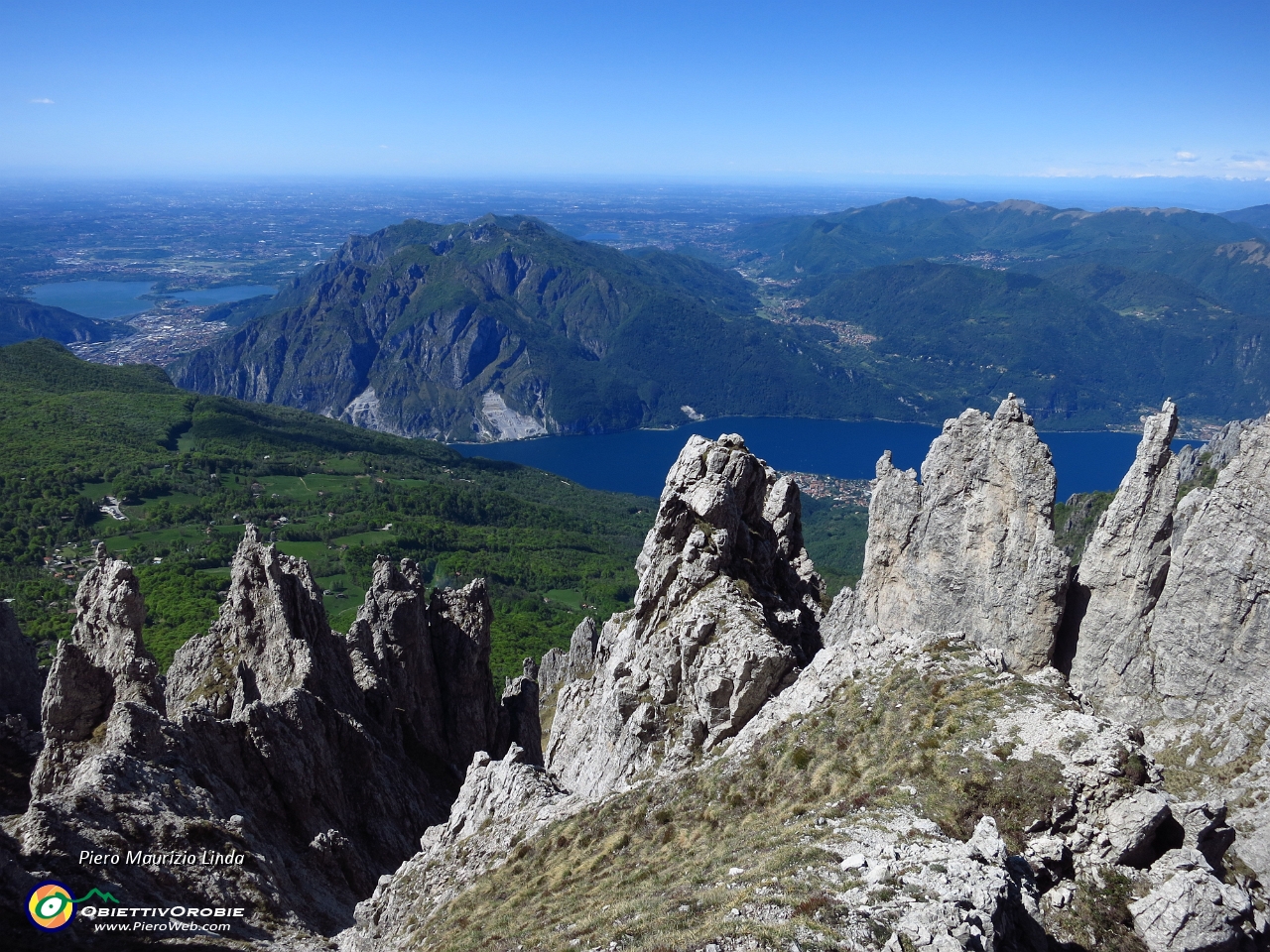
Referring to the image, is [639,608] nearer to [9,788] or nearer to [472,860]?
[472,860]

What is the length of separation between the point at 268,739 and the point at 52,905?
15819 millimetres

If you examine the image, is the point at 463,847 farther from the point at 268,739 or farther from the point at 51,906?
the point at 51,906

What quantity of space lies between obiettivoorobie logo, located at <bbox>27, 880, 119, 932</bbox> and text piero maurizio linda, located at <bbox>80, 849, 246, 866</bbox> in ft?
4.96

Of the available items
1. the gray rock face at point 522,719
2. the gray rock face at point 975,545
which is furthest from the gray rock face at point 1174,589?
the gray rock face at point 522,719

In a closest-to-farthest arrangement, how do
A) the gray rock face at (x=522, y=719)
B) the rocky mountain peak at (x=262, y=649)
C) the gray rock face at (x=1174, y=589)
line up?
the gray rock face at (x=1174, y=589) < the rocky mountain peak at (x=262, y=649) < the gray rock face at (x=522, y=719)

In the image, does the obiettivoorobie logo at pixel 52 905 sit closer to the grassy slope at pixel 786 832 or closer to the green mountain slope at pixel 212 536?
the grassy slope at pixel 786 832

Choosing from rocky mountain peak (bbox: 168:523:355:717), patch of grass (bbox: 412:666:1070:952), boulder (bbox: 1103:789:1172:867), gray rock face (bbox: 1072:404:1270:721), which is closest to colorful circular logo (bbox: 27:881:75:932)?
patch of grass (bbox: 412:666:1070:952)

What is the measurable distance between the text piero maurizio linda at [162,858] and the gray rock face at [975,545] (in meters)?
29.5

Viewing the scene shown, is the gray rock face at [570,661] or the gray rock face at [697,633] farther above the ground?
the gray rock face at [697,633]

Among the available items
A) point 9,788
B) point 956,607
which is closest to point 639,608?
point 956,607

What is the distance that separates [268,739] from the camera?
35.8 metres

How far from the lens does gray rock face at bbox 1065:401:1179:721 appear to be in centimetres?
3591

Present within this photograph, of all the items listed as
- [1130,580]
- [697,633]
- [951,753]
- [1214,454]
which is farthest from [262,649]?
[1214,454]

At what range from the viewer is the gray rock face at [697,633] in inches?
1265
